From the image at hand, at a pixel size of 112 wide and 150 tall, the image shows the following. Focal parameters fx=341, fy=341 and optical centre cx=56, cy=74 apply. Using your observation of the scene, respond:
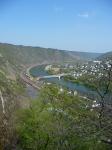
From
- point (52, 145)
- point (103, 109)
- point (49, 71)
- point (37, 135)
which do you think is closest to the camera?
point (103, 109)

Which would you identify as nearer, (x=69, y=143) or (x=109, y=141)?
(x=109, y=141)

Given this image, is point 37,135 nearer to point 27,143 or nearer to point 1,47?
point 27,143

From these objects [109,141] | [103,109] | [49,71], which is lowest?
[49,71]

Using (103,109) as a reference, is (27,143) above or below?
below

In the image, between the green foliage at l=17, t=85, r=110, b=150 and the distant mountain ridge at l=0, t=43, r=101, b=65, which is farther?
the distant mountain ridge at l=0, t=43, r=101, b=65

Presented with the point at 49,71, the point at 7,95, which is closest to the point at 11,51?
the point at 49,71

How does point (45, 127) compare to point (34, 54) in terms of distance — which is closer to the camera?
point (45, 127)

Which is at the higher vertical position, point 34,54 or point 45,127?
point 34,54

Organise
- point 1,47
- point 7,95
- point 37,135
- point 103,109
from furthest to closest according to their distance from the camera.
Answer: point 1,47 → point 7,95 → point 37,135 → point 103,109

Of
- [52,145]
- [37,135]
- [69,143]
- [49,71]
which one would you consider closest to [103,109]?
[69,143]

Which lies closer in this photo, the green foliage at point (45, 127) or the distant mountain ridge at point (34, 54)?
the green foliage at point (45, 127)
